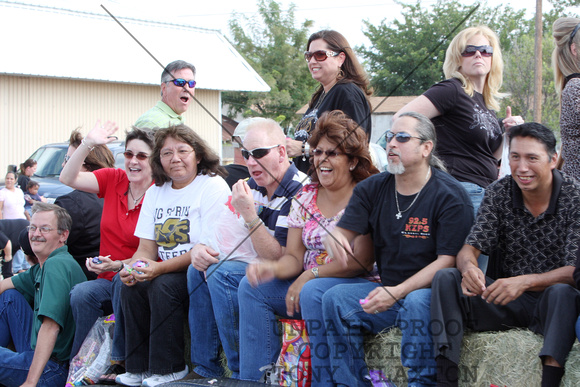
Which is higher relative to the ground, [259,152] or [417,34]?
[417,34]

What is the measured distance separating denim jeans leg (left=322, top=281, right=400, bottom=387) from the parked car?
26.7 feet

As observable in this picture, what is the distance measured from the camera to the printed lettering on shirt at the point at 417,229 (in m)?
3.13

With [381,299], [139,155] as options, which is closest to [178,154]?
[139,155]

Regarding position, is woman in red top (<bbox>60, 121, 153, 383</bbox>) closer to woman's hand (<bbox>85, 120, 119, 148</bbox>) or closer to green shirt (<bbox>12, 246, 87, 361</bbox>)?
woman's hand (<bbox>85, 120, 119, 148</bbox>)

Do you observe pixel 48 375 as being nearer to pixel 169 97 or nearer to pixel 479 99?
pixel 169 97

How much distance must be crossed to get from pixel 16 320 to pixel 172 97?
2.07 metres

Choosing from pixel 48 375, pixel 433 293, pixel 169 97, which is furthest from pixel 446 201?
pixel 48 375

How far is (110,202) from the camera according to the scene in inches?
178

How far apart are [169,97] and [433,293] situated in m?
2.93

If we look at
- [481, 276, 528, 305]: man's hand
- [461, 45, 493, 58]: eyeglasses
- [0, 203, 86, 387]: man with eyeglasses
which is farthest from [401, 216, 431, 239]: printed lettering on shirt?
[0, 203, 86, 387]: man with eyeglasses

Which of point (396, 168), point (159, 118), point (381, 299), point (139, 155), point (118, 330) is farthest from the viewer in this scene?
point (159, 118)

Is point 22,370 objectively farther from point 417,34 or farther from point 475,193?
point 417,34

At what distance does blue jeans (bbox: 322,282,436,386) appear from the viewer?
285cm

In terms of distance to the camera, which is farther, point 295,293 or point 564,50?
point 564,50
